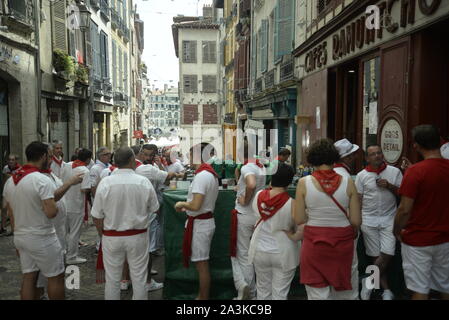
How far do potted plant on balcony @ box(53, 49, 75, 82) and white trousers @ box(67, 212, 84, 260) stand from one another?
8.04 metres

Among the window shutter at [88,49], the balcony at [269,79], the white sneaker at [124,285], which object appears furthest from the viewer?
the window shutter at [88,49]

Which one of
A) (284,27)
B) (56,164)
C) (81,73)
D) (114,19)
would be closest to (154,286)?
(56,164)

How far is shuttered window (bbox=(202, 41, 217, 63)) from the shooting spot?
42.6 meters

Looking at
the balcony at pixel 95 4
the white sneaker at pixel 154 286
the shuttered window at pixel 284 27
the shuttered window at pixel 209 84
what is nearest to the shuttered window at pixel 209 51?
the shuttered window at pixel 209 84

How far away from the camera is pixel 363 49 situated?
8.43 metres

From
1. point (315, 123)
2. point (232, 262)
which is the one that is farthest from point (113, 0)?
point (232, 262)

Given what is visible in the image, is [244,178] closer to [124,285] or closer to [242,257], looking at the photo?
[242,257]

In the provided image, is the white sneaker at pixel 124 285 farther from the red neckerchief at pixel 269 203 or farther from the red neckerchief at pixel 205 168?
the red neckerchief at pixel 269 203

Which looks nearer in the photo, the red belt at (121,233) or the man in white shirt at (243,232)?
the red belt at (121,233)

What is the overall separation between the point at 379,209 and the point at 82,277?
13.6 ft

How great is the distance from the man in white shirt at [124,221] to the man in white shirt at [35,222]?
19.0 inches

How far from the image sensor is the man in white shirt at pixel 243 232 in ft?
16.5

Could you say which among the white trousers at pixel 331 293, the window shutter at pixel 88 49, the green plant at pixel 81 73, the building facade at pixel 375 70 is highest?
the window shutter at pixel 88 49
